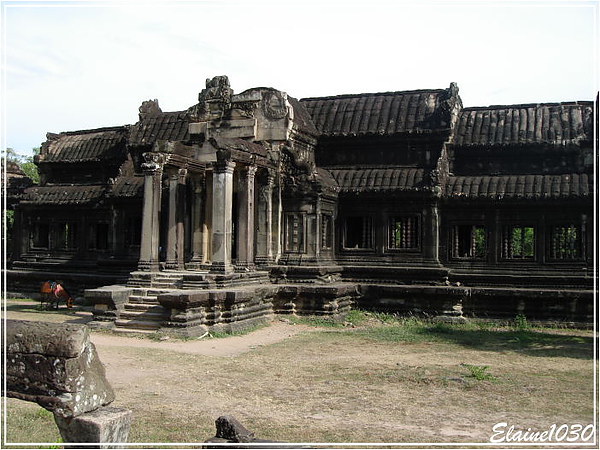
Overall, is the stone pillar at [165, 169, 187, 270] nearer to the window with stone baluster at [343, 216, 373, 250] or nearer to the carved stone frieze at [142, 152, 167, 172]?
the carved stone frieze at [142, 152, 167, 172]

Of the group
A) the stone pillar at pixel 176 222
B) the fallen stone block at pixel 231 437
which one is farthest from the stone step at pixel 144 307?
the fallen stone block at pixel 231 437

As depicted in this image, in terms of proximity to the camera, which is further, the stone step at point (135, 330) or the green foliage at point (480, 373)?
the stone step at point (135, 330)

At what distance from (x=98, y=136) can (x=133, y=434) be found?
2010cm

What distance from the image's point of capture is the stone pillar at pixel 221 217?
1641cm

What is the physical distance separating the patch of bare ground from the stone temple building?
2.79 metres

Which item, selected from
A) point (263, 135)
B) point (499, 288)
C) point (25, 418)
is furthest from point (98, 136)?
point (25, 418)

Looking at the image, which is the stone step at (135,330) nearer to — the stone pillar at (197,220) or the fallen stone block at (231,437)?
the stone pillar at (197,220)

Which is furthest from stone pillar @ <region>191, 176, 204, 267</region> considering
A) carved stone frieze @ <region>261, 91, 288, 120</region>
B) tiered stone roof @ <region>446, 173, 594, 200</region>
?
tiered stone roof @ <region>446, 173, 594, 200</region>

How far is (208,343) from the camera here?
14000mm

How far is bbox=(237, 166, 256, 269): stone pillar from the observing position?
17516mm

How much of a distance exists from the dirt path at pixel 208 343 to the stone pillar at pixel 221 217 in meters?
1.94

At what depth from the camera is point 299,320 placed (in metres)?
17.5

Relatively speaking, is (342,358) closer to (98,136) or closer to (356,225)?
(356,225)

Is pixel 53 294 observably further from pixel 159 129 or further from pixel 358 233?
pixel 358 233
